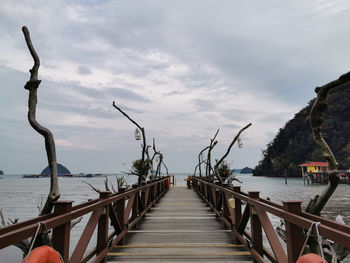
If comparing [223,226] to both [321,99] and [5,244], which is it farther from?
[5,244]

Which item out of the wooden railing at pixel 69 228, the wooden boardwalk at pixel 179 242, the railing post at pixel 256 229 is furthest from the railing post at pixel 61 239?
the railing post at pixel 256 229

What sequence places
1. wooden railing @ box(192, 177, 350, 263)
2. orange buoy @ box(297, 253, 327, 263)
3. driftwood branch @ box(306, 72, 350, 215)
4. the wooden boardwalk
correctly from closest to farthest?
1. orange buoy @ box(297, 253, 327, 263)
2. wooden railing @ box(192, 177, 350, 263)
3. driftwood branch @ box(306, 72, 350, 215)
4. the wooden boardwalk

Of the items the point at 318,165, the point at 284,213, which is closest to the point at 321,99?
the point at 284,213

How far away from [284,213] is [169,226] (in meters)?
4.12

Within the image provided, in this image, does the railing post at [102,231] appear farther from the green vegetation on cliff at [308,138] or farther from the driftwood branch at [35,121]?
the green vegetation on cliff at [308,138]

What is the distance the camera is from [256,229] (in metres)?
3.71

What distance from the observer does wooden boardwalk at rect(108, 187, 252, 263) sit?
3.96 meters

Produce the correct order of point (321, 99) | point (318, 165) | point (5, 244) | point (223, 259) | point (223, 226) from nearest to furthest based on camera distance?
point (5, 244)
point (321, 99)
point (223, 259)
point (223, 226)
point (318, 165)

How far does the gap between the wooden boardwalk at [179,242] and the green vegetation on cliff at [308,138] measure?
71236 mm

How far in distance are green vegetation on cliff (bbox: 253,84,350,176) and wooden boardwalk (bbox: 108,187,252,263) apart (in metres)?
71.2

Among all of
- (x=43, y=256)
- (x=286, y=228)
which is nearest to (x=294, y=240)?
(x=286, y=228)

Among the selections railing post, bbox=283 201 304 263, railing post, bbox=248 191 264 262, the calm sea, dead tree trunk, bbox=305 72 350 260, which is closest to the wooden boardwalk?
railing post, bbox=248 191 264 262

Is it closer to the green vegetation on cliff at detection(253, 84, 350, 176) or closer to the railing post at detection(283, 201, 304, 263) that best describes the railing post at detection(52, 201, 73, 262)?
the railing post at detection(283, 201, 304, 263)

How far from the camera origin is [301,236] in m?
2.53
